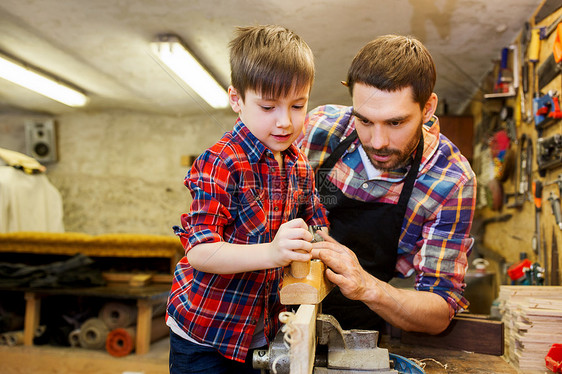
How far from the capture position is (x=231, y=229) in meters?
1.11

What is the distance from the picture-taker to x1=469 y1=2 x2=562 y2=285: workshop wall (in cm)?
271

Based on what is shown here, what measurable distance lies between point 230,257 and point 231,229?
158 millimetres

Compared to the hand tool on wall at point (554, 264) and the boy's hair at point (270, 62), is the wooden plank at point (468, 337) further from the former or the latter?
the hand tool on wall at point (554, 264)

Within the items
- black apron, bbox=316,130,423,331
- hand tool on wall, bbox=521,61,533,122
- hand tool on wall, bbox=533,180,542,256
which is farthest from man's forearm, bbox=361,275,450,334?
hand tool on wall, bbox=521,61,533,122

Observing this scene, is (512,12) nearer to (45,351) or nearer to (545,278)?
(545,278)

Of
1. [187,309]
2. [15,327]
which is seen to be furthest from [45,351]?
[187,309]

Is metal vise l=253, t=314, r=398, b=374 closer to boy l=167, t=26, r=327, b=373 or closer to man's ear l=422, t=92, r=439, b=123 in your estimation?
boy l=167, t=26, r=327, b=373

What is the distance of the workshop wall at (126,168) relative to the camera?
22.4 feet

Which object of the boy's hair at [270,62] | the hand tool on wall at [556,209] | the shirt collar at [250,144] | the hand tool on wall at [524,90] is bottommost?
the hand tool on wall at [556,209]

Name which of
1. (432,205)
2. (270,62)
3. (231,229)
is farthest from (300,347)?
(432,205)

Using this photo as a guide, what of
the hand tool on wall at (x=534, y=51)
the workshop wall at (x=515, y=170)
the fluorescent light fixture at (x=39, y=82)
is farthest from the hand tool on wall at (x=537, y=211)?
the fluorescent light fixture at (x=39, y=82)

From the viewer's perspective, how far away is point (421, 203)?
1.58 m

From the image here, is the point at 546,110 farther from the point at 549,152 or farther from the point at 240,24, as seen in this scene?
the point at 240,24

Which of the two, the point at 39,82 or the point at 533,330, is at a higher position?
the point at 39,82
